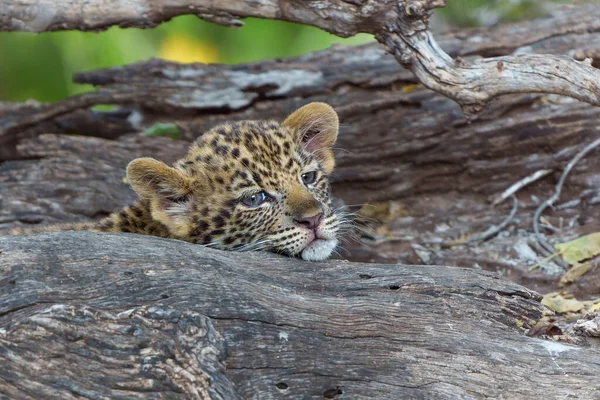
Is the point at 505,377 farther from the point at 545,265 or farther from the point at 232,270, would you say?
the point at 545,265

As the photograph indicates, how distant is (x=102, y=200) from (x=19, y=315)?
4.94 meters

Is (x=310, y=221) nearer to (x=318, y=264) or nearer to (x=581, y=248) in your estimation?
(x=318, y=264)

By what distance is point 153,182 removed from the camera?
702cm

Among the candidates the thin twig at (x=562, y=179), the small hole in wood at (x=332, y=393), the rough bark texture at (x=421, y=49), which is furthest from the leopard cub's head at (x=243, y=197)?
the thin twig at (x=562, y=179)

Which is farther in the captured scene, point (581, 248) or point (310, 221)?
point (581, 248)

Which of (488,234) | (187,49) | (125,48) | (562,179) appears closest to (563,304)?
(488,234)

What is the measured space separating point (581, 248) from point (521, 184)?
156 cm

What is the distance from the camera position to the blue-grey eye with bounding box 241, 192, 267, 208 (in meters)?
7.10

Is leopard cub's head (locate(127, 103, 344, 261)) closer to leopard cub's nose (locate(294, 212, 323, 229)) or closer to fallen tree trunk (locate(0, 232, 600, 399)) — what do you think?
leopard cub's nose (locate(294, 212, 323, 229))

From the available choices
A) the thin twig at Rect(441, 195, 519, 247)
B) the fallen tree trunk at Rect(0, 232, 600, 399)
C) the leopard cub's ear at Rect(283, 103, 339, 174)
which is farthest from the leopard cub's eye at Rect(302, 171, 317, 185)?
the thin twig at Rect(441, 195, 519, 247)

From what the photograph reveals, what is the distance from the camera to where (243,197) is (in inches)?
280

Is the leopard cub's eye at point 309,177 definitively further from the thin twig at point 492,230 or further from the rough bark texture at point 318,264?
the thin twig at point 492,230

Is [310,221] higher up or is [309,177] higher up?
[309,177]

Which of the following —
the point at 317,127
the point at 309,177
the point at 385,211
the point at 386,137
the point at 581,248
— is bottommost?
the point at 385,211
